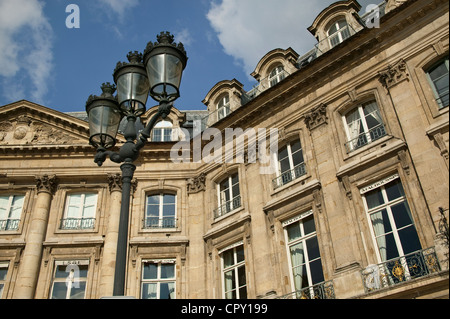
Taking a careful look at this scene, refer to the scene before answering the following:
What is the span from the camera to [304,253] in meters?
14.1

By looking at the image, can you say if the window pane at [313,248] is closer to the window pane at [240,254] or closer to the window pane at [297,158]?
the window pane at [240,254]

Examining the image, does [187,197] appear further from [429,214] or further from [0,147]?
[429,214]

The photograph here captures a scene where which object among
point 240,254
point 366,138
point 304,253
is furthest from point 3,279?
point 366,138

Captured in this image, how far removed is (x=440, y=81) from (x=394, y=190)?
3.24 m

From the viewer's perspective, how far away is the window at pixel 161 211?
17781mm

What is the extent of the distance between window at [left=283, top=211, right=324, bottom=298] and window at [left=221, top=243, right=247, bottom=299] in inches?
74.6

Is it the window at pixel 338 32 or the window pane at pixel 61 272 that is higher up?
the window at pixel 338 32

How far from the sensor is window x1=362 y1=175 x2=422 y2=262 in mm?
11961

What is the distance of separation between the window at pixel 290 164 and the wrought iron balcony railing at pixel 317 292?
11.8 ft

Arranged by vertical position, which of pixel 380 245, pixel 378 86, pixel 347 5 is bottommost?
pixel 380 245

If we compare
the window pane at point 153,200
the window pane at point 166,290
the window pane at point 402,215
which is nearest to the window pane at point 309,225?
the window pane at point 402,215

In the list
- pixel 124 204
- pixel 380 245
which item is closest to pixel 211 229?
pixel 380 245

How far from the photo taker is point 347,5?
1664 cm

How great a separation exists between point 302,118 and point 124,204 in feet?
32.9
